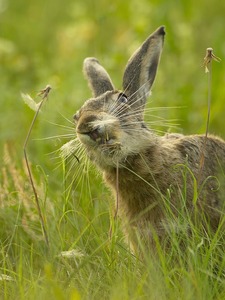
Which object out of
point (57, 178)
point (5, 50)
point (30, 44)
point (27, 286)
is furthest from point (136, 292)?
point (30, 44)

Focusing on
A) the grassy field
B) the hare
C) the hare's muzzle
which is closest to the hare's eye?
the hare

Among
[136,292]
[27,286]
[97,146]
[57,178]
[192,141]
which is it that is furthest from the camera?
[57,178]

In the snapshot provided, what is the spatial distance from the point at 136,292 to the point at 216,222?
1353mm

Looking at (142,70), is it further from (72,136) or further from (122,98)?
(72,136)

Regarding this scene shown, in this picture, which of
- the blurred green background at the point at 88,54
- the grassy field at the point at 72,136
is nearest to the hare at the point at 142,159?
the grassy field at the point at 72,136

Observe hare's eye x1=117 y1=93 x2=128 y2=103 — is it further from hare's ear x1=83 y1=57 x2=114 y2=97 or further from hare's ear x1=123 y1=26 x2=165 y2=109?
hare's ear x1=83 y1=57 x2=114 y2=97

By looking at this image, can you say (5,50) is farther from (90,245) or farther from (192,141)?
(90,245)

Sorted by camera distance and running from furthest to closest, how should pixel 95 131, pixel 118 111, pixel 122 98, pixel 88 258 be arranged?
1. pixel 122 98
2. pixel 118 111
3. pixel 95 131
4. pixel 88 258

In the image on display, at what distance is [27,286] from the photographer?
4.88m

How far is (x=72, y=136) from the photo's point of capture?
19.1 ft

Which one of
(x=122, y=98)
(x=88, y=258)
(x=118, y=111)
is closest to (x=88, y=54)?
(x=122, y=98)

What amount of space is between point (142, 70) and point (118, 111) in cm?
64

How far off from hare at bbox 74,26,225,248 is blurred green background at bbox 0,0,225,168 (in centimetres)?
106

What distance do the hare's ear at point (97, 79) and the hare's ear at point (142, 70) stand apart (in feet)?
0.50
